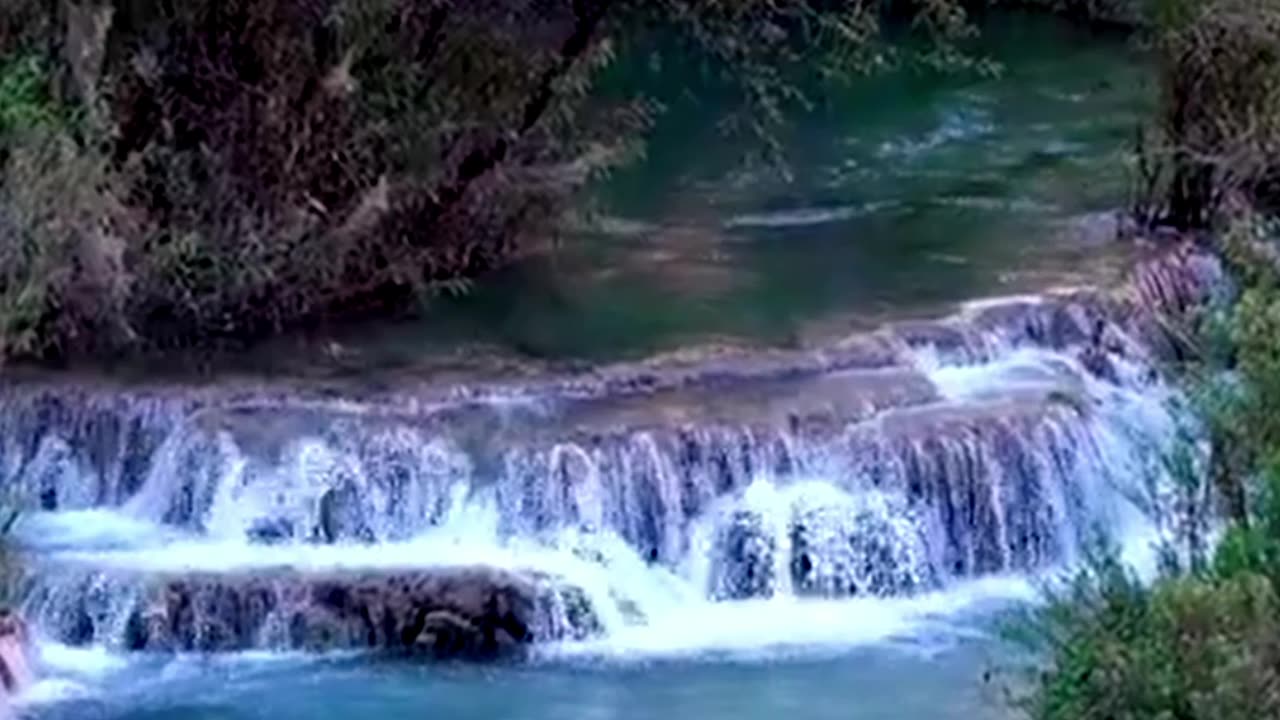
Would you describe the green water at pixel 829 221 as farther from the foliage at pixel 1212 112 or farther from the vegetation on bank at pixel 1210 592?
the vegetation on bank at pixel 1210 592

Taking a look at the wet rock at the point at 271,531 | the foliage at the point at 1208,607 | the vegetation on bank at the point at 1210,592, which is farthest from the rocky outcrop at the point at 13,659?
the foliage at the point at 1208,607

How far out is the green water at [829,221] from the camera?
13.7 meters

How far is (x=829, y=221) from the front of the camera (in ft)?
52.1

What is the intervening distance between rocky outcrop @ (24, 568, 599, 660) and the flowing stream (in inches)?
0.4

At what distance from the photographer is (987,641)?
11.0 metres

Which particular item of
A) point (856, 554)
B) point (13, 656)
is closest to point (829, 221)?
point (856, 554)

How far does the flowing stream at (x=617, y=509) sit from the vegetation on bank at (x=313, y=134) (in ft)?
1.62

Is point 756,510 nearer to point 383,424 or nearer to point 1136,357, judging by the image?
point 383,424

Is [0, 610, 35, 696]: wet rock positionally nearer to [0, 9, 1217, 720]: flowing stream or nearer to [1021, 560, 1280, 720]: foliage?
[0, 9, 1217, 720]: flowing stream

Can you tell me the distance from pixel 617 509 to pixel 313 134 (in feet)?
8.89

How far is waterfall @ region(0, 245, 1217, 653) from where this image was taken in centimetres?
1100

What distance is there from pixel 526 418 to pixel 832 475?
124 centimetres

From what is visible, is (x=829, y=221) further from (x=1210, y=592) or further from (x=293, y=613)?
(x=1210, y=592)

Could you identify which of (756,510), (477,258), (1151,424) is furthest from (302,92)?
(1151,424)
